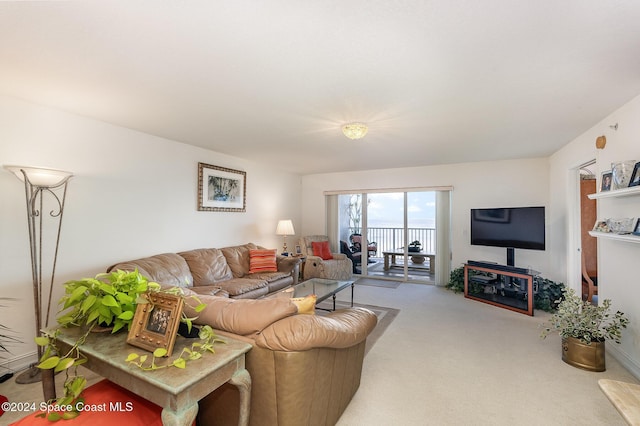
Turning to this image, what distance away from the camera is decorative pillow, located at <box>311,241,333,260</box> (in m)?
5.89

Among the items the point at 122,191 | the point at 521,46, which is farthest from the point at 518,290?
the point at 122,191

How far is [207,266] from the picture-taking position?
3.78 m

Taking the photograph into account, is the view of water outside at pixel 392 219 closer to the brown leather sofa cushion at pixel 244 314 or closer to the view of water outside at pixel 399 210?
the view of water outside at pixel 399 210

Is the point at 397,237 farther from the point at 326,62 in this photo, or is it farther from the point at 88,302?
the point at 88,302

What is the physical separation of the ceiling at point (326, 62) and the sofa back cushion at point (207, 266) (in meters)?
1.66

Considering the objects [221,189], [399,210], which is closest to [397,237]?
[399,210]

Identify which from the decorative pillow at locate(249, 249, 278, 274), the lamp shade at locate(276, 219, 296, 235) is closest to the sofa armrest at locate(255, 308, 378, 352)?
the decorative pillow at locate(249, 249, 278, 274)

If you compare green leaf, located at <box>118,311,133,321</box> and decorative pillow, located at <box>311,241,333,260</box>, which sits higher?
green leaf, located at <box>118,311,133,321</box>


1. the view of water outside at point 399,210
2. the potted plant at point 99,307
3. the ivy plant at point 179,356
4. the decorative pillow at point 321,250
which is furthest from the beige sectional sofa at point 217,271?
the view of water outside at point 399,210

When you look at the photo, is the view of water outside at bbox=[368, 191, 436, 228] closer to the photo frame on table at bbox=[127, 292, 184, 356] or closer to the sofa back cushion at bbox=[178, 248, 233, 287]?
the sofa back cushion at bbox=[178, 248, 233, 287]

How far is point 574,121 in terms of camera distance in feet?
9.76

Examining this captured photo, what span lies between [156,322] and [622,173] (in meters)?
3.35

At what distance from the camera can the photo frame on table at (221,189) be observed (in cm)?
424

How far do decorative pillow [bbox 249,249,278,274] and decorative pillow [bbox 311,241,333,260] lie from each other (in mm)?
1444
